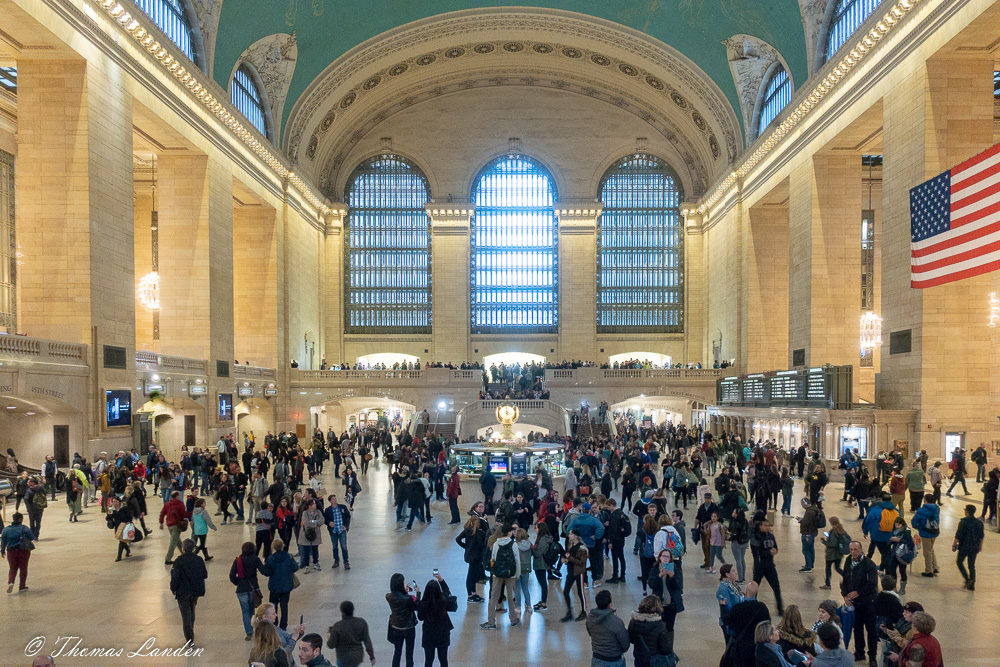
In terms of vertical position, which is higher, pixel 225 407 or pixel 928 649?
pixel 225 407

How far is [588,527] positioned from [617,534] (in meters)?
0.67

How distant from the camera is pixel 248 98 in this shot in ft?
112

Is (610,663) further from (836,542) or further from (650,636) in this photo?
(836,542)

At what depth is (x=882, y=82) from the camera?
2406 cm

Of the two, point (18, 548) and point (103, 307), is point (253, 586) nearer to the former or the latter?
point (18, 548)

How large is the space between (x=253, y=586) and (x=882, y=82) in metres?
23.3

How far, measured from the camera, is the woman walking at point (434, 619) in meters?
7.42

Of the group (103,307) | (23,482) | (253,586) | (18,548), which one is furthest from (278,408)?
(253,586)

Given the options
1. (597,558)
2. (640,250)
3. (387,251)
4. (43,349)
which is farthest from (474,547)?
(640,250)

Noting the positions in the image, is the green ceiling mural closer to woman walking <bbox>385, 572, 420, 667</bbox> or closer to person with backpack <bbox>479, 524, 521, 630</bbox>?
person with backpack <bbox>479, 524, 521, 630</bbox>

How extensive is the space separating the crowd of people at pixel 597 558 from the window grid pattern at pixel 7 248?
11.2 m

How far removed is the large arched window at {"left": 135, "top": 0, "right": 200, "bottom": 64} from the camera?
2472cm

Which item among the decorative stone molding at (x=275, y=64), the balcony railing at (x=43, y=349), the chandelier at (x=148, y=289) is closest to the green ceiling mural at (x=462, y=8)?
the decorative stone molding at (x=275, y=64)

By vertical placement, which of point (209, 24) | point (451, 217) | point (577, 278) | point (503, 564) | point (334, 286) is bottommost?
point (503, 564)
